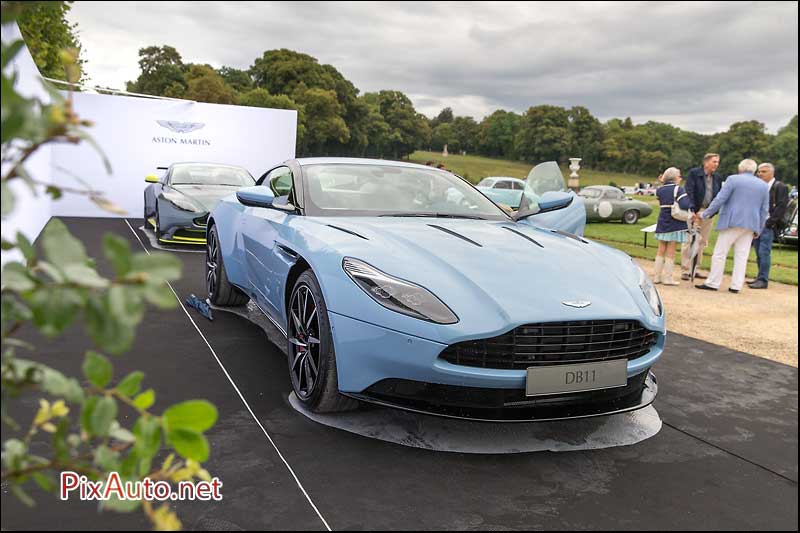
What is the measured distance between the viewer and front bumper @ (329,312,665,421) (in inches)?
102

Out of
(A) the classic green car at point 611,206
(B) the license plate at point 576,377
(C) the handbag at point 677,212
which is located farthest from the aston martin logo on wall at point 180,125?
(B) the license plate at point 576,377

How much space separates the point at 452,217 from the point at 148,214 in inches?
330

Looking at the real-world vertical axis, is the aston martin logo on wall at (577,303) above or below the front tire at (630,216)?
below

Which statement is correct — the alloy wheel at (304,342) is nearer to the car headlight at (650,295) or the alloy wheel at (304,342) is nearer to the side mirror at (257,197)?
the side mirror at (257,197)

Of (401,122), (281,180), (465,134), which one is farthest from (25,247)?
(465,134)

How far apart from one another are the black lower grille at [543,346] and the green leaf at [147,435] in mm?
1667

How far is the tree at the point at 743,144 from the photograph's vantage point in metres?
95.6

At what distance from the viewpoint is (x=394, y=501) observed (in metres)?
2.34

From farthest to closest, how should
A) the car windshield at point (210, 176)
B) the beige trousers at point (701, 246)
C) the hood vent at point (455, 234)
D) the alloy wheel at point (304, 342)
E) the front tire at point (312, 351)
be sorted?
the car windshield at point (210, 176)
the beige trousers at point (701, 246)
the hood vent at point (455, 234)
the alloy wheel at point (304, 342)
the front tire at point (312, 351)

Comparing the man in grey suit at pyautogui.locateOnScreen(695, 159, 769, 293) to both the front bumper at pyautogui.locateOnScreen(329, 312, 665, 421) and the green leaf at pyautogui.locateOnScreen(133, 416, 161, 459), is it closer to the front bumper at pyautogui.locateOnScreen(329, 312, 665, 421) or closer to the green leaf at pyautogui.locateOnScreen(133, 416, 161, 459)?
the front bumper at pyautogui.locateOnScreen(329, 312, 665, 421)

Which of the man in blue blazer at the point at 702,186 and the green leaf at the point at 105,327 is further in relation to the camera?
the man in blue blazer at the point at 702,186

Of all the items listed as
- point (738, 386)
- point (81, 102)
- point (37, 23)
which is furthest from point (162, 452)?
point (37, 23)

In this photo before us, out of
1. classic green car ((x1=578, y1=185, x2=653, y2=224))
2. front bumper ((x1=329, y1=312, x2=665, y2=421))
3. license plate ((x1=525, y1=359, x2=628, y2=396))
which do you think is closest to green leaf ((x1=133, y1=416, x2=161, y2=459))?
front bumper ((x1=329, y1=312, x2=665, y2=421))

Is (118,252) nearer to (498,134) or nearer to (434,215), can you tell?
(434,215)
